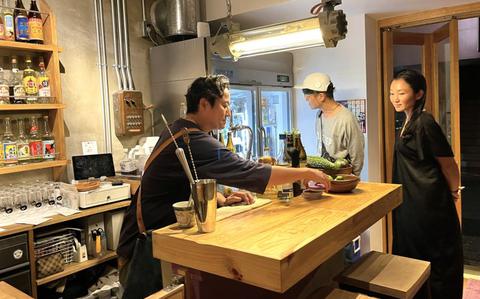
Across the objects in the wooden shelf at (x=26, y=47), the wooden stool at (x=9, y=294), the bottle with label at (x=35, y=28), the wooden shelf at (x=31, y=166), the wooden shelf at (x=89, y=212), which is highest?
the bottle with label at (x=35, y=28)

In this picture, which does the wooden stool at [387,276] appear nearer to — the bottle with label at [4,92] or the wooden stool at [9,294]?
the wooden stool at [9,294]

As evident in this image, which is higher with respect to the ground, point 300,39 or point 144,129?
point 300,39

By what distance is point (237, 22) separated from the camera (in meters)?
Answer: 3.72

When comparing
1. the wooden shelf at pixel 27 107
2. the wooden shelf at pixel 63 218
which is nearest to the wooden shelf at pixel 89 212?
the wooden shelf at pixel 63 218

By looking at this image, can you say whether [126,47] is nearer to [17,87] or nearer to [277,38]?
[17,87]

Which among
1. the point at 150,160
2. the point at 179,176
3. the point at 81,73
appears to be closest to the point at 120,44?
the point at 81,73

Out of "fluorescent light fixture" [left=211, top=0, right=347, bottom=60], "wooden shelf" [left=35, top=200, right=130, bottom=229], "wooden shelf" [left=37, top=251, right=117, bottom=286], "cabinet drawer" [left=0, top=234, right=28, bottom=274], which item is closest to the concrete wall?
"wooden shelf" [left=35, top=200, right=130, bottom=229]

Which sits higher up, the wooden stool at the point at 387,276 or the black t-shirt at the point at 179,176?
the black t-shirt at the point at 179,176

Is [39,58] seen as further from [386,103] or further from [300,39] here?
[386,103]

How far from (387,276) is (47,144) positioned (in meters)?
2.34

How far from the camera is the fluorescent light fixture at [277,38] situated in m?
2.43

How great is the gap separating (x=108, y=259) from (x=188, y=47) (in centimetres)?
177

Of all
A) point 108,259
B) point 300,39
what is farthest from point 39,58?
point 300,39

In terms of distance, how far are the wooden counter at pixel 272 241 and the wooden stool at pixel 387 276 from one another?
23cm
